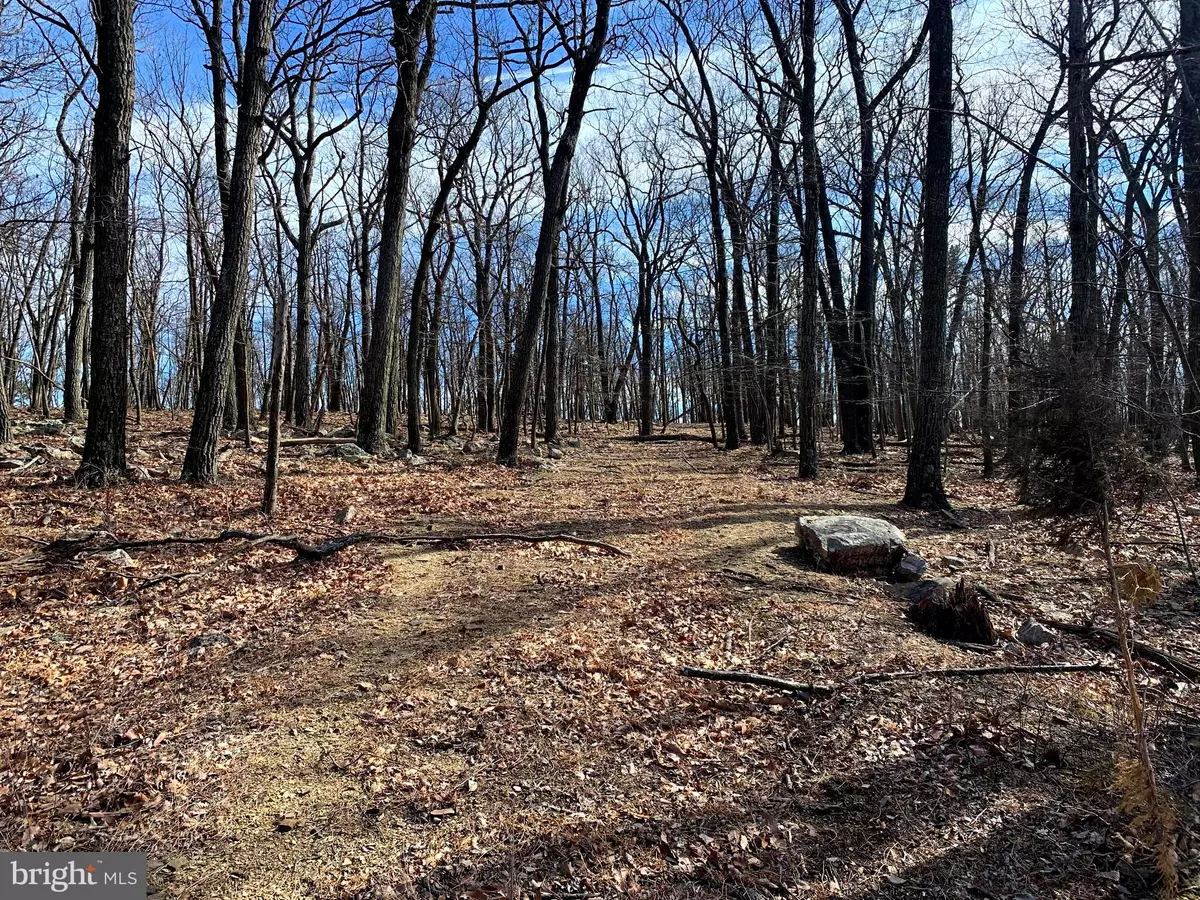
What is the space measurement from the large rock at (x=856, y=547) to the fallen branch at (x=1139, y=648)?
1.51 meters

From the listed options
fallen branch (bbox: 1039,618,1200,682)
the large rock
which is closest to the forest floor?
fallen branch (bbox: 1039,618,1200,682)

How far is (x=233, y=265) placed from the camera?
8547 millimetres

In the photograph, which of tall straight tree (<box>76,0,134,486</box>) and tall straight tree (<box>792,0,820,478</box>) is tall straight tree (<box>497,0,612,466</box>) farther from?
tall straight tree (<box>76,0,134,486</box>)

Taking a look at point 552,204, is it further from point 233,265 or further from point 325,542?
point 325,542

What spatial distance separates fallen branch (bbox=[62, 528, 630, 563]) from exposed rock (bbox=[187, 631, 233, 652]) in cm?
172

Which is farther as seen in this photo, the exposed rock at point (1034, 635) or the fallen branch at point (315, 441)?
the fallen branch at point (315, 441)

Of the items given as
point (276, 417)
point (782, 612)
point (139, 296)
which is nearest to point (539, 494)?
point (276, 417)

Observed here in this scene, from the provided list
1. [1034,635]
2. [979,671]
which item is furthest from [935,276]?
[979,671]

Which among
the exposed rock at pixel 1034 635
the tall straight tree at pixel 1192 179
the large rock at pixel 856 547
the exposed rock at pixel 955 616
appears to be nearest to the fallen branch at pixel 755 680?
the exposed rock at pixel 955 616

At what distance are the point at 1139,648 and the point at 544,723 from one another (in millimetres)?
4632

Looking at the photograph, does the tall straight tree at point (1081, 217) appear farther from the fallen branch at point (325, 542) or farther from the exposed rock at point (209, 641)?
the exposed rock at point (209, 641)

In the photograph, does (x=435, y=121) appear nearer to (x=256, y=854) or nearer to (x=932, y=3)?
(x=932, y=3)

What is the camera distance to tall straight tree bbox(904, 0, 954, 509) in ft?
30.3

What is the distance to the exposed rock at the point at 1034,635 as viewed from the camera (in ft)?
16.6
